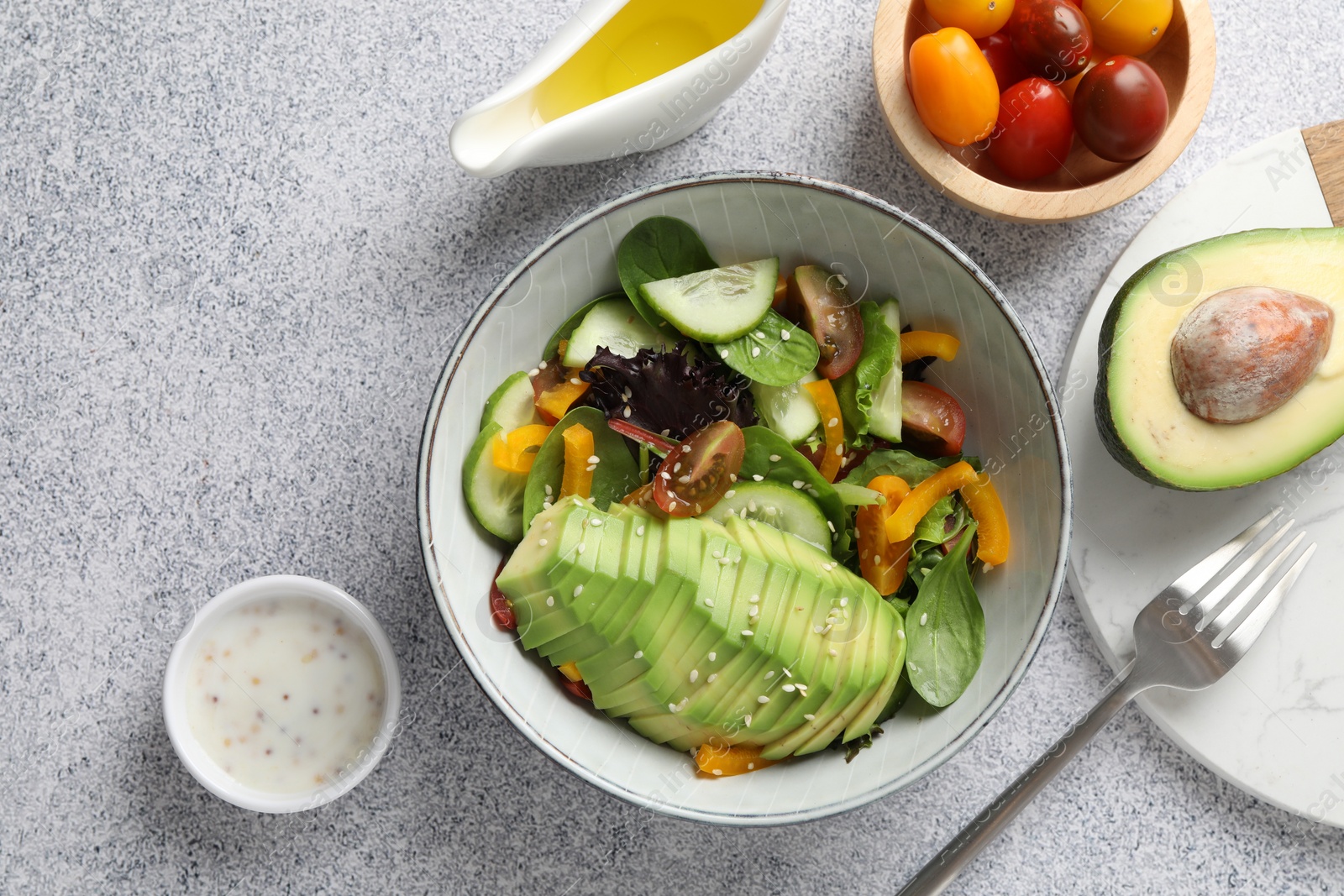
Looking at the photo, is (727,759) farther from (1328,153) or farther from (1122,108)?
(1328,153)

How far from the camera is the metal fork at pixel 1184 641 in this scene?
1237 mm

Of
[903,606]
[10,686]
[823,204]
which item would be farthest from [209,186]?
[903,606]

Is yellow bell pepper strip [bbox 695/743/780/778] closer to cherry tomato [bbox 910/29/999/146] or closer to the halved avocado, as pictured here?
the halved avocado

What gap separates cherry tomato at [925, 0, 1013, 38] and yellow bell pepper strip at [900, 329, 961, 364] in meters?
0.42

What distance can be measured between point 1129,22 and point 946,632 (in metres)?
0.86

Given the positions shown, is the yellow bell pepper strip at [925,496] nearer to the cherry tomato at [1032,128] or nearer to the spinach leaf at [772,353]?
the spinach leaf at [772,353]

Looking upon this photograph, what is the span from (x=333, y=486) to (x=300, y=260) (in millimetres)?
345

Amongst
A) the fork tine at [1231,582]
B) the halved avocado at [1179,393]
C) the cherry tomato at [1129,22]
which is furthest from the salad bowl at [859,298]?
the cherry tomato at [1129,22]

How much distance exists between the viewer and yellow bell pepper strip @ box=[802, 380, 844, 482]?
45.6 inches

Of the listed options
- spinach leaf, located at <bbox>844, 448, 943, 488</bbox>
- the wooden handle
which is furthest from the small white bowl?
the wooden handle

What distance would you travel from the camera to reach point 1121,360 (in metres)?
1.10

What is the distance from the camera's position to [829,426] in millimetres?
1160

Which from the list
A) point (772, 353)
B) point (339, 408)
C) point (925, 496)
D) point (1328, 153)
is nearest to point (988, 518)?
point (925, 496)

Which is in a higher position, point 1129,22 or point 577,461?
point 1129,22
